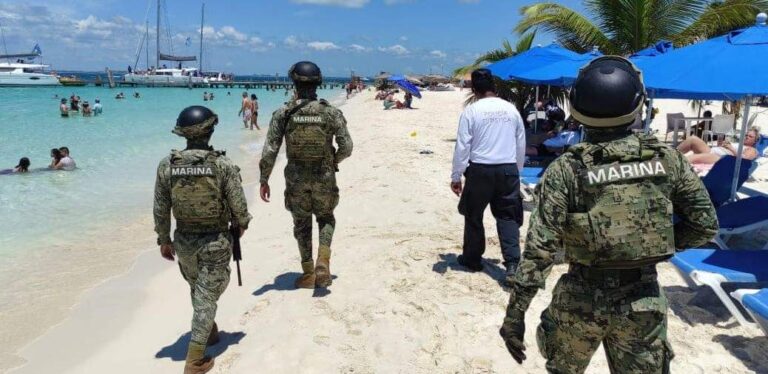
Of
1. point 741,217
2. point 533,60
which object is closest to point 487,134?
point 741,217

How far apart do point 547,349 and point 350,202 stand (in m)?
6.10

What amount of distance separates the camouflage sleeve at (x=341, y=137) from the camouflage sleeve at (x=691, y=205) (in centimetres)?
287

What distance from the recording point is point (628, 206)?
1.79m

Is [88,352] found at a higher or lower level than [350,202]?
lower

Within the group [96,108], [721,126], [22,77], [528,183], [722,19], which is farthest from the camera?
[22,77]

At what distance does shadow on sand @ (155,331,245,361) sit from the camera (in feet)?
12.2

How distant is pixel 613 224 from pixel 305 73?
9.74 feet

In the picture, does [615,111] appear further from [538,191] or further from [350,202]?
[350,202]

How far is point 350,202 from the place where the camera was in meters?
8.06

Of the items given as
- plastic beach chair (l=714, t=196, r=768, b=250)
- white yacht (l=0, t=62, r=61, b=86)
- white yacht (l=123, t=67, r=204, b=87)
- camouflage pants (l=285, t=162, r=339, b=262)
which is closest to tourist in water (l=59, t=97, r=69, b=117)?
camouflage pants (l=285, t=162, r=339, b=262)

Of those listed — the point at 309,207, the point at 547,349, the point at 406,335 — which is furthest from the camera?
the point at 309,207

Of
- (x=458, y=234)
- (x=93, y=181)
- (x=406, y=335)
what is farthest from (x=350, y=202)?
(x=93, y=181)

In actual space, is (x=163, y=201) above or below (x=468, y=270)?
above

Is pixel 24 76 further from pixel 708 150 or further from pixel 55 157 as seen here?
pixel 708 150
